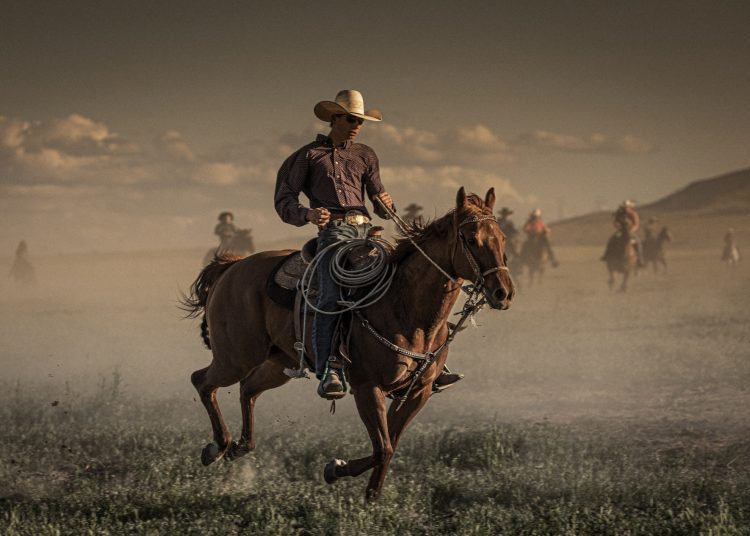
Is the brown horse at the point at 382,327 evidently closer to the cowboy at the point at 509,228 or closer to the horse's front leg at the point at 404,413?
the horse's front leg at the point at 404,413

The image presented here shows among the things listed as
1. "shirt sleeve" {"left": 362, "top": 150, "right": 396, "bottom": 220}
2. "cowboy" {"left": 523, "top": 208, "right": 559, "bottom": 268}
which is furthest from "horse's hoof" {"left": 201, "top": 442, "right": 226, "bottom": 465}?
"cowboy" {"left": 523, "top": 208, "right": 559, "bottom": 268}

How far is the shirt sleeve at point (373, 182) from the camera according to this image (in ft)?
27.3

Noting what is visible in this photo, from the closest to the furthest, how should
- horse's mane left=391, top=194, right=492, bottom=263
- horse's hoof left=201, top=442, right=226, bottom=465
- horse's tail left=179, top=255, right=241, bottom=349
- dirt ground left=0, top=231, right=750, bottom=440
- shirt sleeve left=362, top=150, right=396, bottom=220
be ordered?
horse's mane left=391, top=194, right=492, bottom=263
shirt sleeve left=362, top=150, right=396, bottom=220
horse's hoof left=201, top=442, right=226, bottom=465
horse's tail left=179, top=255, right=241, bottom=349
dirt ground left=0, top=231, right=750, bottom=440

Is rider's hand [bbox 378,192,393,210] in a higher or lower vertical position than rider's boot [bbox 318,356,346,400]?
higher

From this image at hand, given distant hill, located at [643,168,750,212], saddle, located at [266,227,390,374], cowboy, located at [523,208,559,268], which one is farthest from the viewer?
distant hill, located at [643,168,750,212]

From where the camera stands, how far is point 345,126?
26.8ft

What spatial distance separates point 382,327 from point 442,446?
3.23 metres

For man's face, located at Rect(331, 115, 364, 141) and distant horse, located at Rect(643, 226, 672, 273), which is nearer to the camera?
man's face, located at Rect(331, 115, 364, 141)

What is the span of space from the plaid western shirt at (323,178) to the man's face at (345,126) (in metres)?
0.09

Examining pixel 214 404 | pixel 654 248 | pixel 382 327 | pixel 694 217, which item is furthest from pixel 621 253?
pixel 694 217

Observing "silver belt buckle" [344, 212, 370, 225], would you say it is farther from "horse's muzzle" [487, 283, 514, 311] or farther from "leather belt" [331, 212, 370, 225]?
"horse's muzzle" [487, 283, 514, 311]

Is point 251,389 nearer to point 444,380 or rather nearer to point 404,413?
point 404,413

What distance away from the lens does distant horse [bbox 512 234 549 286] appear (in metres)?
38.0

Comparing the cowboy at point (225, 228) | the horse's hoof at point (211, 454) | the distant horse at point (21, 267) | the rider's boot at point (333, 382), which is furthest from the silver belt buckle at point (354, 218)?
the distant horse at point (21, 267)
